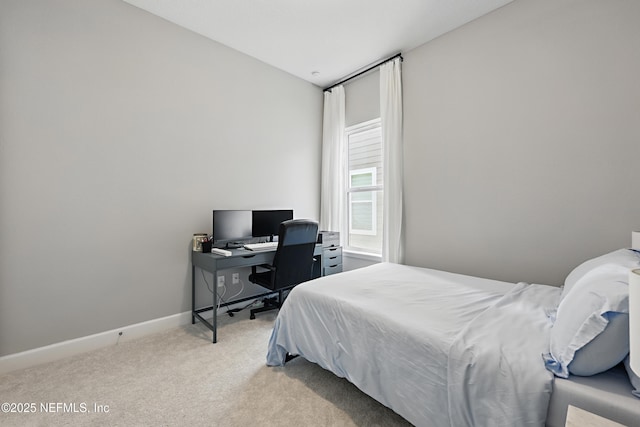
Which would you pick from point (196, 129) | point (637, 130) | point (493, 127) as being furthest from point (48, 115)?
point (637, 130)

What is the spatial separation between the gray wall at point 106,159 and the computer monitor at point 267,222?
0.71ft

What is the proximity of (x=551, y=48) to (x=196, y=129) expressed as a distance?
3.22 metres

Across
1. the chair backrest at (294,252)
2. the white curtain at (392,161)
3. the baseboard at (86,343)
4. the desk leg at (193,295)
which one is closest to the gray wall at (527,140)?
the white curtain at (392,161)

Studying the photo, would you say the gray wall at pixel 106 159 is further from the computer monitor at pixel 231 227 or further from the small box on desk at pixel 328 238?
the small box on desk at pixel 328 238

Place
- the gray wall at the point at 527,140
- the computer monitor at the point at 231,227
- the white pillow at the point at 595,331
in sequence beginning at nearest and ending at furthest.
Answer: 1. the white pillow at the point at 595,331
2. the gray wall at the point at 527,140
3. the computer monitor at the point at 231,227

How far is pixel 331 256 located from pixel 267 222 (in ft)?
3.09

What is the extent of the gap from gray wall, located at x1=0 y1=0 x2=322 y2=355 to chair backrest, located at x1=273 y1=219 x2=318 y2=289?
94 centimetres

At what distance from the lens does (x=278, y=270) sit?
256cm

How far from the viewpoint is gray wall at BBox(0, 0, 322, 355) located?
1.93 m

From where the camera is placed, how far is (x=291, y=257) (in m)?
→ 2.61

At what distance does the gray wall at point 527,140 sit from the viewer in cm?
189

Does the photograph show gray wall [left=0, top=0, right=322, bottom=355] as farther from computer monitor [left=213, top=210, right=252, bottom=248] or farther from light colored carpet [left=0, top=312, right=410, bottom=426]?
light colored carpet [left=0, top=312, right=410, bottom=426]

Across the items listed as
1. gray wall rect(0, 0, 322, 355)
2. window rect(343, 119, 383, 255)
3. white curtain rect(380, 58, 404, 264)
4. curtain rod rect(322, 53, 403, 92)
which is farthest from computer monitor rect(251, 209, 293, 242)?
curtain rod rect(322, 53, 403, 92)

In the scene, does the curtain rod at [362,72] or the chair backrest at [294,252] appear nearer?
the chair backrest at [294,252]
